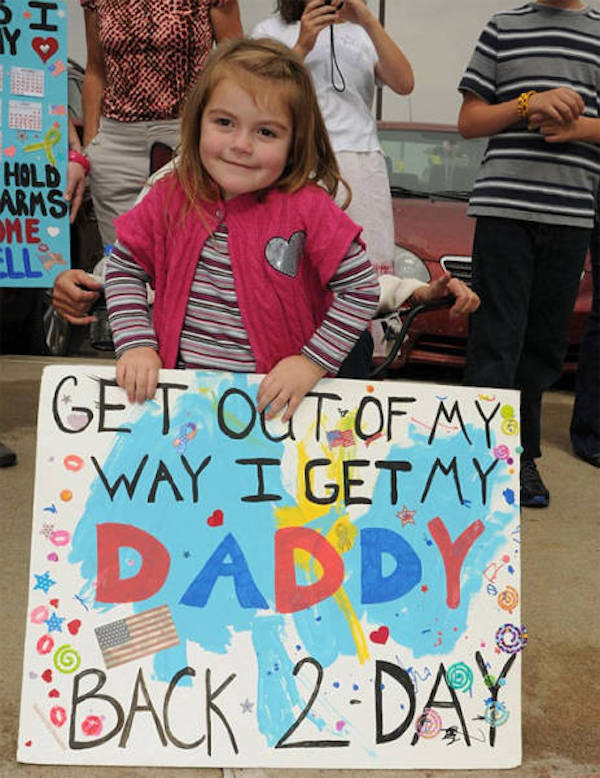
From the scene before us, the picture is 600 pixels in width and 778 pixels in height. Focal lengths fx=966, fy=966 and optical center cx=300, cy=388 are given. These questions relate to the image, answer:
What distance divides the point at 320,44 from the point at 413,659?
1.87m

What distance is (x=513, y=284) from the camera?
311 centimetres

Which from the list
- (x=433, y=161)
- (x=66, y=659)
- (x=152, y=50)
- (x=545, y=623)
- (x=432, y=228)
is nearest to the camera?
(x=66, y=659)

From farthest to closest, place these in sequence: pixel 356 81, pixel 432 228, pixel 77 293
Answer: pixel 432 228, pixel 356 81, pixel 77 293

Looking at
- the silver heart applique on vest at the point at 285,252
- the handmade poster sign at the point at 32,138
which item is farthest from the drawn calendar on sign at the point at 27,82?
the silver heart applique on vest at the point at 285,252

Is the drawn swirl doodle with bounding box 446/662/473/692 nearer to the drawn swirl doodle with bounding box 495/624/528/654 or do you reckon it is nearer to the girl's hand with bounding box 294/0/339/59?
the drawn swirl doodle with bounding box 495/624/528/654

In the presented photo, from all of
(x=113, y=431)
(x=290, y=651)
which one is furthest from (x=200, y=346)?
(x=290, y=651)

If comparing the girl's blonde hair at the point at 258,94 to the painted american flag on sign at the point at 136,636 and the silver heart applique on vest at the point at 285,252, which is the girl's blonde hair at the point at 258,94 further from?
the painted american flag on sign at the point at 136,636

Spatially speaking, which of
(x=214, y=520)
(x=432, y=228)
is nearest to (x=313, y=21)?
(x=214, y=520)

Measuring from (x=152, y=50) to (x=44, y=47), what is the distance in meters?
0.72

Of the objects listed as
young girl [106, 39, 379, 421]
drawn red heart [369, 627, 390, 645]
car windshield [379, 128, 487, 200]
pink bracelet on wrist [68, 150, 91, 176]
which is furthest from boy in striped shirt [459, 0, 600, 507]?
car windshield [379, 128, 487, 200]

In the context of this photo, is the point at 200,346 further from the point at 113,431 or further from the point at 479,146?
the point at 479,146

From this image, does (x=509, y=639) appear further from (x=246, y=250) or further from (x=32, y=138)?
(x=32, y=138)

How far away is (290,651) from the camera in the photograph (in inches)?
68.2

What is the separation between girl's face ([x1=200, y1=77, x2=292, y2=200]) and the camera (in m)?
1.80
